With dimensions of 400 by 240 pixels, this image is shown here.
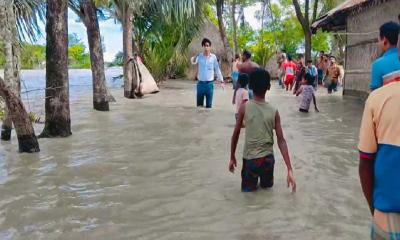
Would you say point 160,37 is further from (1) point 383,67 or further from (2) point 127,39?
(1) point 383,67

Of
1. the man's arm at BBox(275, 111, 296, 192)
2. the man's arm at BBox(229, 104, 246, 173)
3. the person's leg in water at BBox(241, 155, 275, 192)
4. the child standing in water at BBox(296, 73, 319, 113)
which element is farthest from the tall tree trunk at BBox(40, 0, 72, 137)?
the child standing in water at BBox(296, 73, 319, 113)

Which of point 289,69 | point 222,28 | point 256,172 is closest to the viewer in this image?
point 256,172

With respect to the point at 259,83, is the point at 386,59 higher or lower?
higher

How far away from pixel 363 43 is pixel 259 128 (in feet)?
40.1

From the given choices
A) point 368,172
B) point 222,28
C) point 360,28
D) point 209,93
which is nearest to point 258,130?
point 368,172

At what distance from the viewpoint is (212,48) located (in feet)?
103

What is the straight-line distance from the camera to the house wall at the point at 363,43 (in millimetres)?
13731

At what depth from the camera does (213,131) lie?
9922 mm

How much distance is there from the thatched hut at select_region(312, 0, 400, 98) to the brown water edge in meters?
4.80

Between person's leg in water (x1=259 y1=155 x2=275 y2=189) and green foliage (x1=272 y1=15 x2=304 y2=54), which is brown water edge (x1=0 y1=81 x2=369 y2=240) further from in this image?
green foliage (x1=272 y1=15 x2=304 y2=54)

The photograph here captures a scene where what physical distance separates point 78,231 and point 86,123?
6.87 metres

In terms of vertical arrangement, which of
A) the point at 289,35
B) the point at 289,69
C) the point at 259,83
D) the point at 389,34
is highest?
the point at 289,35

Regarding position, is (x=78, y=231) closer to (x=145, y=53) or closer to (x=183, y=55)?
(x=145, y=53)

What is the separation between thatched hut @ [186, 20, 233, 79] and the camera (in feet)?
99.9
